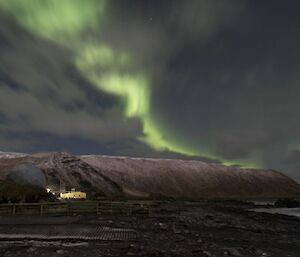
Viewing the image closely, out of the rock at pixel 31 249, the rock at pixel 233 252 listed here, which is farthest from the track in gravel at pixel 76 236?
the rock at pixel 233 252

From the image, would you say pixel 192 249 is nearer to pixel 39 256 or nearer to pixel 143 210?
pixel 39 256

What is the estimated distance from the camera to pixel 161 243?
64.2ft

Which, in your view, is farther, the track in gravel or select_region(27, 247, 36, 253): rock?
the track in gravel

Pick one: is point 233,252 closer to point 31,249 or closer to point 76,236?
point 76,236

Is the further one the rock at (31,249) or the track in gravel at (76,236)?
the track in gravel at (76,236)

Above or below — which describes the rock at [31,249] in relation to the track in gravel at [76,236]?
below

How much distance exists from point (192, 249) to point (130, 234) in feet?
18.2

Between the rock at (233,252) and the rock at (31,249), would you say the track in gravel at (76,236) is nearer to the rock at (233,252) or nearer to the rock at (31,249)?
the rock at (31,249)

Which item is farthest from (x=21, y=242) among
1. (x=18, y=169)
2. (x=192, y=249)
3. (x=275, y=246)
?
(x=18, y=169)

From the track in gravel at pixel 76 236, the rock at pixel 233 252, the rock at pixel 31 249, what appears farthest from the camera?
the track in gravel at pixel 76 236

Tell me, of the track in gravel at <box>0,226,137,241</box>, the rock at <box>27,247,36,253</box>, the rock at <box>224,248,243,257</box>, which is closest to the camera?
the rock at <box>27,247,36,253</box>

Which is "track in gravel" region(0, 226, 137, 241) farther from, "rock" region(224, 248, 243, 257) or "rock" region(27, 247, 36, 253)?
"rock" region(224, 248, 243, 257)

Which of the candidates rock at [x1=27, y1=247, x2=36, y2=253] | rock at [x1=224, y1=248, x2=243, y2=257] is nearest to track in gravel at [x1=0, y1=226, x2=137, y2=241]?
rock at [x1=27, y1=247, x2=36, y2=253]

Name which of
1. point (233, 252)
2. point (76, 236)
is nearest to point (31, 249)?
point (76, 236)
